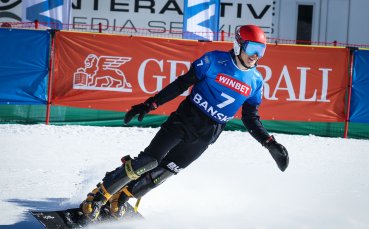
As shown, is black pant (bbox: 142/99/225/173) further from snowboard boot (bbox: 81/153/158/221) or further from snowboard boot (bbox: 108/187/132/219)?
snowboard boot (bbox: 108/187/132/219)

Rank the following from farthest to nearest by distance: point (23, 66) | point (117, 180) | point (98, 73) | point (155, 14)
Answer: point (155, 14)
point (98, 73)
point (23, 66)
point (117, 180)

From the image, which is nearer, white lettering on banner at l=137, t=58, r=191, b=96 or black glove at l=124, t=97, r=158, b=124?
black glove at l=124, t=97, r=158, b=124

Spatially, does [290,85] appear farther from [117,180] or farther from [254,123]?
[117,180]

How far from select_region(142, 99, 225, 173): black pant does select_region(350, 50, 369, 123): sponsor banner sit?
7081 millimetres

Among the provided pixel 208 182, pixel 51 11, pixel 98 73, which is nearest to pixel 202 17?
pixel 51 11

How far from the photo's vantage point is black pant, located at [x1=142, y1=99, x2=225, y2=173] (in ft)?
14.9

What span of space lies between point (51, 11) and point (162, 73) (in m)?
3.94

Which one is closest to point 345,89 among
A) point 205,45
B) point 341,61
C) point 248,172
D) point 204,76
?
point 341,61

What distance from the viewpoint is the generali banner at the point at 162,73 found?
1064 centimetres

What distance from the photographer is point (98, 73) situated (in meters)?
10.6

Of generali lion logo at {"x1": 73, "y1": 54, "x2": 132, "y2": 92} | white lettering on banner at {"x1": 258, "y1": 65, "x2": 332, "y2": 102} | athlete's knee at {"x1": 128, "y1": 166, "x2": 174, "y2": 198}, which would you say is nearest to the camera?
athlete's knee at {"x1": 128, "y1": 166, "x2": 174, "y2": 198}

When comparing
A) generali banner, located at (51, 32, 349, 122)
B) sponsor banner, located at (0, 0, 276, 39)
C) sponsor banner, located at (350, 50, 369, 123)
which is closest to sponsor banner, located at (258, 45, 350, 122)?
generali banner, located at (51, 32, 349, 122)

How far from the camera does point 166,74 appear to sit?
10797 mm

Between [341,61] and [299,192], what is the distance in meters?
5.39
